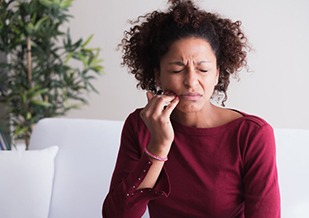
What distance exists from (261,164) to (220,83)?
319mm

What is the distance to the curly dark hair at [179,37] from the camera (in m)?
1.32

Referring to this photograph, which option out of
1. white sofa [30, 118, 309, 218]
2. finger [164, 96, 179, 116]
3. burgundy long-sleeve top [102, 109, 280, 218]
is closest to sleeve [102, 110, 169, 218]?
burgundy long-sleeve top [102, 109, 280, 218]

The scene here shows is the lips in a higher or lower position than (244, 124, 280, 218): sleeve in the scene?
higher

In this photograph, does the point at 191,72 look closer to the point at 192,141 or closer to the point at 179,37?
the point at 179,37

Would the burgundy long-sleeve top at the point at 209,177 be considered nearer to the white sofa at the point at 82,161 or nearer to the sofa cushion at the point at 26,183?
the white sofa at the point at 82,161

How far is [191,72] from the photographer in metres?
1.26

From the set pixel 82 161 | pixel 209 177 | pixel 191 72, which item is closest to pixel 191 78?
pixel 191 72

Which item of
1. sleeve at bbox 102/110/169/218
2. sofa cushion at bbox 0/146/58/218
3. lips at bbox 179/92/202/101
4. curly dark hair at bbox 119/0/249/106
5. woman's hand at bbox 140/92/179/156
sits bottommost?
sofa cushion at bbox 0/146/58/218

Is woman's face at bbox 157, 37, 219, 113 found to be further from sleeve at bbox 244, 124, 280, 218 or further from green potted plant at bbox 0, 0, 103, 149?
green potted plant at bbox 0, 0, 103, 149

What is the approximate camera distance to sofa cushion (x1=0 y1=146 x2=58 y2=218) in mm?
1772

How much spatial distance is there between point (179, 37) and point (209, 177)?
400 millimetres

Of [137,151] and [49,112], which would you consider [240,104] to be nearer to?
[49,112]

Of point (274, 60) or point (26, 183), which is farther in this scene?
point (274, 60)

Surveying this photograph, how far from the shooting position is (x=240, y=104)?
109 inches
